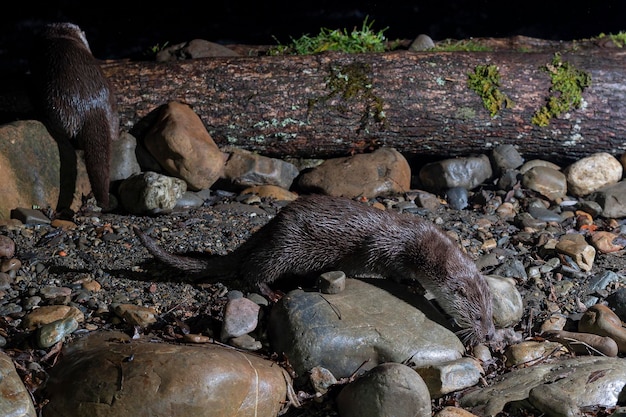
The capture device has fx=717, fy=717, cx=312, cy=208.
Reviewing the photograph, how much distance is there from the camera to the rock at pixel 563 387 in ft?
10.1

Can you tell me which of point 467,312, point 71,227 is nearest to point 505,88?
point 467,312

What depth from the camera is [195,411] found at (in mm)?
2848

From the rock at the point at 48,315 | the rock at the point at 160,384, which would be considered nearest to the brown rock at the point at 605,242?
the rock at the point at 160,384

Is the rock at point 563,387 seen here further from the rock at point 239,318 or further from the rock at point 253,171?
the rock at point 253,171

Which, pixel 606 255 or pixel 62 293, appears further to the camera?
pixel 606 255

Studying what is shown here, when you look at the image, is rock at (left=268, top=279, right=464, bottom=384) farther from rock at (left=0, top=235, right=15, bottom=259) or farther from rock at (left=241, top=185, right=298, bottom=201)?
rock at (left=241, top=185, right=298, bottom=201)

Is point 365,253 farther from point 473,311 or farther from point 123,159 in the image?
point 123,159

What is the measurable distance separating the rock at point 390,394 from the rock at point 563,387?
347mm

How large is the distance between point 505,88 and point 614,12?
3.52 metres

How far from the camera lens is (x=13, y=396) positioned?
2.82 m

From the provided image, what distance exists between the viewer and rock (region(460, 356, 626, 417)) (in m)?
3.08

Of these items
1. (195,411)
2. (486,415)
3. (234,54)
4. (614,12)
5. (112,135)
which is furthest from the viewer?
(614,12)

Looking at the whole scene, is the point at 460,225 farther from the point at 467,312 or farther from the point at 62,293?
the point at 62,293

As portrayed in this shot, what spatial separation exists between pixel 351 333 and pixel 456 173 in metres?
2.72
